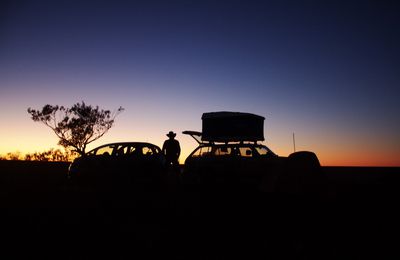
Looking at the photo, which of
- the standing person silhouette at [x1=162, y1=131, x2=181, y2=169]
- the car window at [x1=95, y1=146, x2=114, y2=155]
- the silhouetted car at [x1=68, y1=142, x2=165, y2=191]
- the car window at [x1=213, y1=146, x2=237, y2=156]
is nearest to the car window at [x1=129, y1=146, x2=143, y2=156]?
the silhouetted car at [x1=68, y1=142, x2=165, y2=191]

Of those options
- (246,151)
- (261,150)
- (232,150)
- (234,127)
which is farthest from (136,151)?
(234,127)

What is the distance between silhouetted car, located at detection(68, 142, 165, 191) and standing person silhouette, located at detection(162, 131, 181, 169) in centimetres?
156

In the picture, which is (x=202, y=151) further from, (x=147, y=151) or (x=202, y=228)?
(x=202, y=228)

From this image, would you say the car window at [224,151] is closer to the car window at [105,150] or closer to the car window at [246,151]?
the car window at [246,151]

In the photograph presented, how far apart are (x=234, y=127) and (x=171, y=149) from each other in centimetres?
323

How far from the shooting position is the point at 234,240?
4.01 m

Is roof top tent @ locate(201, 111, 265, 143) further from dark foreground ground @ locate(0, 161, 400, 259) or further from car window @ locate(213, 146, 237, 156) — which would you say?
dark foreground ground @ locate(0, 161, 400, 259)

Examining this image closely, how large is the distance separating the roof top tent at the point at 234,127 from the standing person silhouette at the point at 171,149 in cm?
242

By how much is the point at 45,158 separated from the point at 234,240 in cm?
3557

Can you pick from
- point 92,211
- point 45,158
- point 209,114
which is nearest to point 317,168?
point 92,211

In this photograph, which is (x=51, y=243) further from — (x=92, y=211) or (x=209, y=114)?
(x=209, y=114)

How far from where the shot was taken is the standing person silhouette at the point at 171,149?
1247 centimetres

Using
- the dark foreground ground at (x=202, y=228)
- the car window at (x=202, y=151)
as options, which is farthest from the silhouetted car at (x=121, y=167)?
the dark foreground ground at (x=202, y=228)

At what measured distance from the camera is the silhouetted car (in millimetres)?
10461
